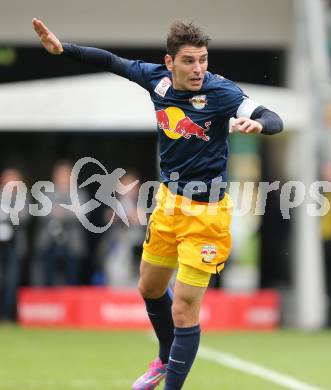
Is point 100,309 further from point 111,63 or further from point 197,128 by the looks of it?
point 197,128

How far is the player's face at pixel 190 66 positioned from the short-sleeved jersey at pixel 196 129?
7 cm

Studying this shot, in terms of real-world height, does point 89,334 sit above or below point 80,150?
below

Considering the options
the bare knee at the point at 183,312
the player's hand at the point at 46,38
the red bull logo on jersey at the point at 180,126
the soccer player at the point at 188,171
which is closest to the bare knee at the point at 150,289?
the soccer player at the point at 188,171

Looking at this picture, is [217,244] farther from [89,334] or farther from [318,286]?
[318,286]

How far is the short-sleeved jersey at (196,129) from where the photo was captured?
677 centimetres

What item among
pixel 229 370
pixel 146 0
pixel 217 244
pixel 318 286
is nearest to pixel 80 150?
pixel 146 0

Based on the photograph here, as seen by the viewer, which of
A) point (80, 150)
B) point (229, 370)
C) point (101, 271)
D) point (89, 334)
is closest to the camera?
point (229, 370)

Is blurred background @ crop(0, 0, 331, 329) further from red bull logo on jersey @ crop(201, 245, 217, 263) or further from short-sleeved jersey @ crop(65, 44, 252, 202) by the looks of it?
red bull logo on jersey @ crop(201, 245, 217, 263)

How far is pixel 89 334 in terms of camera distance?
13.2 metres

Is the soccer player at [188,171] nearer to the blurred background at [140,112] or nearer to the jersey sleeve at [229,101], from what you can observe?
the jersey sleeve at [229,101]

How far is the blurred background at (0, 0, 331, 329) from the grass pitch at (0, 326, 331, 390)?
1.45m

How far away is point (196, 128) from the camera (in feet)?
22.3

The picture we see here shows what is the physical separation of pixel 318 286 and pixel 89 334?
349 cm

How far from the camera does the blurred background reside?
46.3 feet
